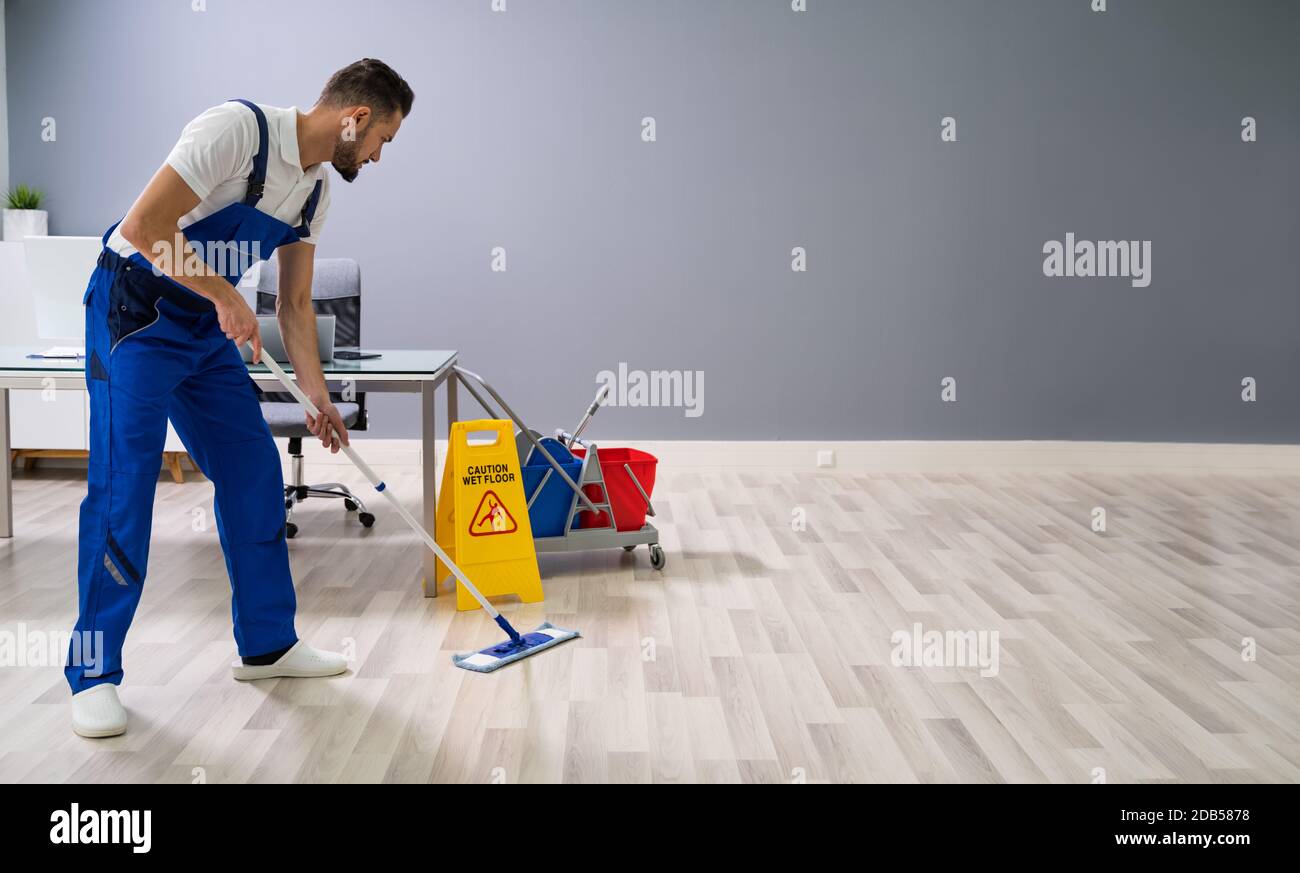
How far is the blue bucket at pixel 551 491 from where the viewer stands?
3.63 m

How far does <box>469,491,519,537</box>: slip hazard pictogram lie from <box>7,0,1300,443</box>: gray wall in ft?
7.49

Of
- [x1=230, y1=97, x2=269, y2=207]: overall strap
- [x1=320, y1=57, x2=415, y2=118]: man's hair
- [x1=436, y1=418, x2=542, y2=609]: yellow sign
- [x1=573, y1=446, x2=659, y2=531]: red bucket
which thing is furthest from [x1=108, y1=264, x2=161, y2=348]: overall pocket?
[x1=573, y1=446, x2=659, y2=531]: red bucket

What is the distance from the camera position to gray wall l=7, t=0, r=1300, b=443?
548cm

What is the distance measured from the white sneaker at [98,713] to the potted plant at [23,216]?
3493 millimetres

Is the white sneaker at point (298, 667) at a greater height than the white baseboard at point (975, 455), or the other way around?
the white baseboard at point (975, 455)

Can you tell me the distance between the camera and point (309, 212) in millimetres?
2594

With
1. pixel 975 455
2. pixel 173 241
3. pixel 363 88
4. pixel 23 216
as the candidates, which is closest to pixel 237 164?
pixel 173 241

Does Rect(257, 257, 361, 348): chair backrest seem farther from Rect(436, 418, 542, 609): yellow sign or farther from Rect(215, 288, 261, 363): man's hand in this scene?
Rect(215, 288, 261, 363): man's hand

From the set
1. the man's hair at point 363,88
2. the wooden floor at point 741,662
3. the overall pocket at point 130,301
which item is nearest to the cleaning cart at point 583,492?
the wooden floor at point 741,662

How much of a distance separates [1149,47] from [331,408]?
15.0ft

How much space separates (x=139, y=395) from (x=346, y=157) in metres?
0.65

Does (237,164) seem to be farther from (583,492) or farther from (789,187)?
(789,187)

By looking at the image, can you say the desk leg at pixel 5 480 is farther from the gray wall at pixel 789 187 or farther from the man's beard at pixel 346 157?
the man's beard at pixel 346 157
